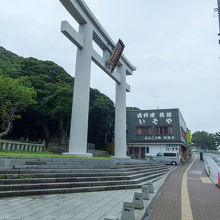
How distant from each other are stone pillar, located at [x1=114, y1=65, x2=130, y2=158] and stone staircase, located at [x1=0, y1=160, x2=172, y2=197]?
28.4 feet

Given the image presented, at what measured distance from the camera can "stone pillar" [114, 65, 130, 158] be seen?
19.6m

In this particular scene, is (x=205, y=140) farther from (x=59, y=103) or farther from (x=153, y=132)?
(x=59, y=103)

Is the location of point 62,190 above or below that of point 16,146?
below

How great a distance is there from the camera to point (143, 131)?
110 ft

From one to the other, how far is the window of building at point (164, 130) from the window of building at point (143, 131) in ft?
4.45

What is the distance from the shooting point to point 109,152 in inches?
1271

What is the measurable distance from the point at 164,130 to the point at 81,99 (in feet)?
73.5

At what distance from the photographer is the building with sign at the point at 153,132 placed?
31438 millimetres

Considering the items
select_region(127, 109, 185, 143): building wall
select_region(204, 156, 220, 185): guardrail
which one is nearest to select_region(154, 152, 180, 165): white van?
select_region(127, 109, 185, 143): building wall

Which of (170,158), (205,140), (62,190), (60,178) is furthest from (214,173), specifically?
(205,140)

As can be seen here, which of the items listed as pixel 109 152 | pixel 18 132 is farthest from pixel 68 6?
pixel 109 152

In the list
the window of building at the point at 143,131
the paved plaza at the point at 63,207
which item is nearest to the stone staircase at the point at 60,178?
the paved plaza at the point at 63,207

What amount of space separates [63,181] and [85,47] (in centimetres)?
965

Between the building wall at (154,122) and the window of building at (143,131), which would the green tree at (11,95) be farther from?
the window of building at (143,131)
